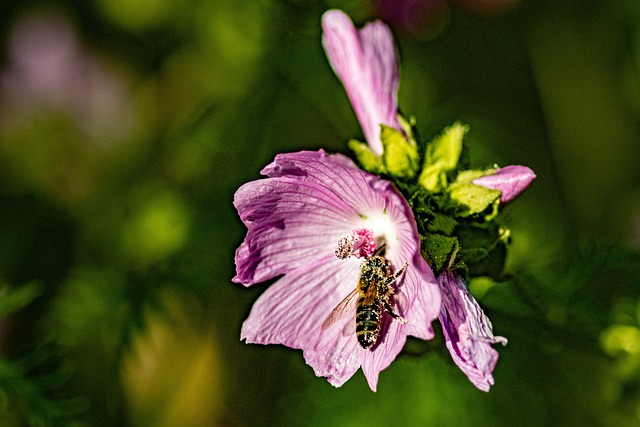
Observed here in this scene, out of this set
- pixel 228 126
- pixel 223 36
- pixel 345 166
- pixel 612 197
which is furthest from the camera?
pixel 612 197

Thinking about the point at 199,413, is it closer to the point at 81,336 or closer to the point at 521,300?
the point at 81,336

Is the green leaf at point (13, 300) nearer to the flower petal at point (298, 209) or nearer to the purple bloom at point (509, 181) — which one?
the flower petal at point (298, 209)

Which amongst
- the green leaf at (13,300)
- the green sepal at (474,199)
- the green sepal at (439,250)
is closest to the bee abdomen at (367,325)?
the green sepal at (439,250)

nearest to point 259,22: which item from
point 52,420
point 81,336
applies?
point 81,336

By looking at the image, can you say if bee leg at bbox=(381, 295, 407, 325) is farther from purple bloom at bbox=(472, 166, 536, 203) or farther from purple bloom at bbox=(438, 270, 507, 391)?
purple bloom at bbox=(472, 166, 536, 203)

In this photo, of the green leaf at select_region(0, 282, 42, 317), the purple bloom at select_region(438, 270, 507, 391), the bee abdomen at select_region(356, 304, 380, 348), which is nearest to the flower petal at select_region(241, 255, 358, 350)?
the bee abdomen at select_region(356, 304, 380, 348)

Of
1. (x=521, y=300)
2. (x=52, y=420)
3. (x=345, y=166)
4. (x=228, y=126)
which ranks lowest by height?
(x=521, y=300)

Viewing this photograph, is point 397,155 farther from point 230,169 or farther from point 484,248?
point 230,169
